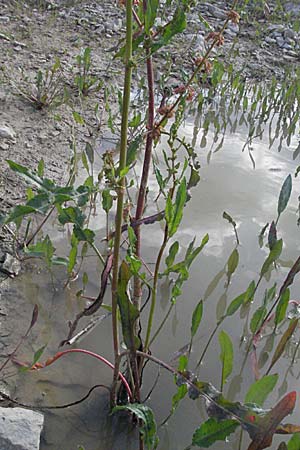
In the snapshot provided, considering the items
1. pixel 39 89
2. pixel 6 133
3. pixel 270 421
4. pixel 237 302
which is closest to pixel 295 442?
pixel 270 421

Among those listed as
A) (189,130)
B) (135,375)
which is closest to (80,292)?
(135,375)

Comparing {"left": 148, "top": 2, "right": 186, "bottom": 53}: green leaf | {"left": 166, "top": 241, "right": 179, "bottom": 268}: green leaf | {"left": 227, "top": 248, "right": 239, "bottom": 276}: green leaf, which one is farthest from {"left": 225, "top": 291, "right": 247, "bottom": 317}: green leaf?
{"left": 148, "top": 2, "right": 186, "bottom": 53}: green leaf

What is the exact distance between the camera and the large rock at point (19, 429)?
1597mm

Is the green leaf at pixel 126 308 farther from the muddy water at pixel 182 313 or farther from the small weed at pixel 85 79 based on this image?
the small weed at pixel 85 79

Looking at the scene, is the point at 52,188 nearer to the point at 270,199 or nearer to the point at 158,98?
the point at 270,199

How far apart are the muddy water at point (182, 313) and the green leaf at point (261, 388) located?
473 millimetres

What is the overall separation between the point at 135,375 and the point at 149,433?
0.24 meters

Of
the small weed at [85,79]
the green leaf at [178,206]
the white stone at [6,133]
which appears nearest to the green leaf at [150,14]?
the green leaf at [178,206]

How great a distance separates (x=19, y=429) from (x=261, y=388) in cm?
65

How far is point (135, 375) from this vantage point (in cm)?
174

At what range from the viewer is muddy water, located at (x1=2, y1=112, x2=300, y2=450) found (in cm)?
188

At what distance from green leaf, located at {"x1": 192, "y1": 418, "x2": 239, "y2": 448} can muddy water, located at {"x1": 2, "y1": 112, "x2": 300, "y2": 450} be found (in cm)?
44

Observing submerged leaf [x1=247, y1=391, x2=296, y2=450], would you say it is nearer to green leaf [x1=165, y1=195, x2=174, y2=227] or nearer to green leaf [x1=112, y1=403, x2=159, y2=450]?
green leaf [x1=112, y1=403, x2=159, y2=450]

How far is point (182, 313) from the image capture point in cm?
238
